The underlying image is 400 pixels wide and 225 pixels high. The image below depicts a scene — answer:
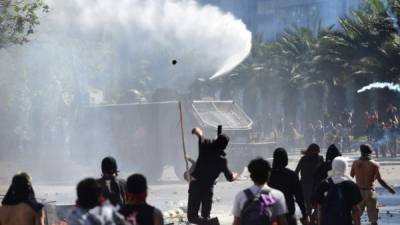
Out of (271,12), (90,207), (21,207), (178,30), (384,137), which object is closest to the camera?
(90,207)

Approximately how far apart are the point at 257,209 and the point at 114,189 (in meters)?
2.34

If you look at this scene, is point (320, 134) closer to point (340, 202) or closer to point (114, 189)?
point (114, 189)

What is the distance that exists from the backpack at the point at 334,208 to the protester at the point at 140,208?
2.47 m

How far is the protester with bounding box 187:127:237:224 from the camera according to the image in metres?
13.3

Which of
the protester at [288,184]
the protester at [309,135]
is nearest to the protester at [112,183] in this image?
the protester at [288,184]

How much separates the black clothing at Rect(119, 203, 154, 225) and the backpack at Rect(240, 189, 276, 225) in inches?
35.5

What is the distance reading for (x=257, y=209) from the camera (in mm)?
7957

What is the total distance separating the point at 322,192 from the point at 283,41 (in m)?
56.2

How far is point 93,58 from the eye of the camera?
47844 millimetres

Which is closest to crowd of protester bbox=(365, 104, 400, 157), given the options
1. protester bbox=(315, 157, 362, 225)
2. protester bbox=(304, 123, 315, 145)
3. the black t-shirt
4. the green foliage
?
protester bbox=(304, 123, 315, 145)

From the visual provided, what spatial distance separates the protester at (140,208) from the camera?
740cm

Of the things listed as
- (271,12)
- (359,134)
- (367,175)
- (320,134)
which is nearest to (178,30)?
(320,134)

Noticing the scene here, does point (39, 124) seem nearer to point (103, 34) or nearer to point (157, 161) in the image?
point (103, 34)

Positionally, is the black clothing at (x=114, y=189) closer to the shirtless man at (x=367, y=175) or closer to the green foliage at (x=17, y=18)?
the shirtless man at (x=367, y=175)
